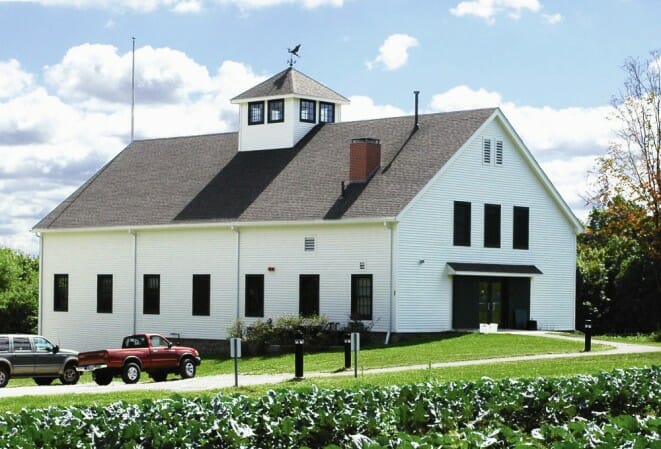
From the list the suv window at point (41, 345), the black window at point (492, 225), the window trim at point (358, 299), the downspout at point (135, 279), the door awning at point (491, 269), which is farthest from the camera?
the downspout at point (135, 279)

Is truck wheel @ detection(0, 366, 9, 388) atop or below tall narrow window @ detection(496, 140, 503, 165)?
below

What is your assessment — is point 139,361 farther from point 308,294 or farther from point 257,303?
point 257,303

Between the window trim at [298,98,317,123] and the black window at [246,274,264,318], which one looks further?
the window trim at [298,98,317,123]

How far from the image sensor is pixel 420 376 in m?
27.6

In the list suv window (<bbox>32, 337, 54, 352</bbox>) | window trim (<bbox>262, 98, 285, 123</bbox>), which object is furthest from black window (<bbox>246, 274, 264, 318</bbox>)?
suv window (<bbox>32, 337, 54, 352</bbox>)

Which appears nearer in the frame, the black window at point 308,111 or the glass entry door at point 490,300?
the glass entry door at point 490,300

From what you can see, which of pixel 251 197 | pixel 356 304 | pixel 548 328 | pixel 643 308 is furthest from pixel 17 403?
pixel 643 308

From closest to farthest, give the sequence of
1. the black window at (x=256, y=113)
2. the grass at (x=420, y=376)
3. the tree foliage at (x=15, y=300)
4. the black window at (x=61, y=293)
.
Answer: the grass at (x=420, y=376) → the black window at (x=256, y=113) → the black window at (x=61, y=293) → the tree foliage at (x=15, y=300)

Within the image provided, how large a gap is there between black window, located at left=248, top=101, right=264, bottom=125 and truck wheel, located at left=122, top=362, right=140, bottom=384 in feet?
59.2

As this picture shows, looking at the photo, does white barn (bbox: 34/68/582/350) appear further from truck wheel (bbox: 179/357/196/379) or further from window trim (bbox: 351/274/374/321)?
truck wheel (bbox: 179/357/196/379)

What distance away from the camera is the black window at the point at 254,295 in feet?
143

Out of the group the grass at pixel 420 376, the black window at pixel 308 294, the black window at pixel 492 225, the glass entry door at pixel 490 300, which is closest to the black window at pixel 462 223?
the black window at pixel 492 225

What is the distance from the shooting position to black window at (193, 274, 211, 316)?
1773 inches

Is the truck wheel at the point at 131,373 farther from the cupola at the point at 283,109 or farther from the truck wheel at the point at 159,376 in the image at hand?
the cupola at the point at 283,109
